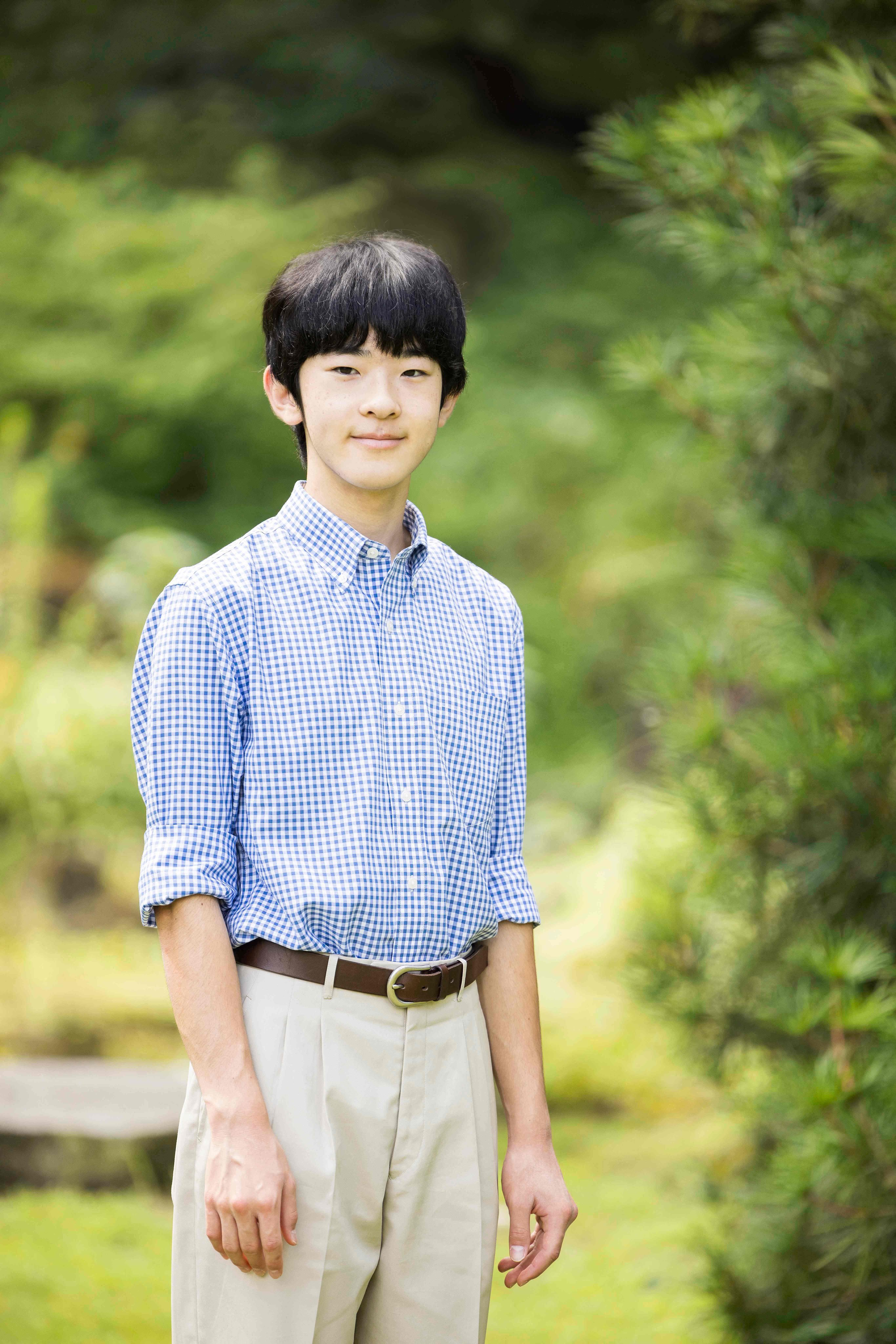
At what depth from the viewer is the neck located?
3.82 ft

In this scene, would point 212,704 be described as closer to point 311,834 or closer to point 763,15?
point 311,834

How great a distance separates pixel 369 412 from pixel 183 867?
17.0 inches

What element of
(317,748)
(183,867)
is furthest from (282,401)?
(183,867)

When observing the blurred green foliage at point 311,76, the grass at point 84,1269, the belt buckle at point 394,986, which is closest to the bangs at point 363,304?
the belt buckle at point 394,986

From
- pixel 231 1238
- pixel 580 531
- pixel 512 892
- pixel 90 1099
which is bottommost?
pixel 90 1099

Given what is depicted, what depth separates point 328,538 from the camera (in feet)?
3.77

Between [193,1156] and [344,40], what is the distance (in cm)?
504

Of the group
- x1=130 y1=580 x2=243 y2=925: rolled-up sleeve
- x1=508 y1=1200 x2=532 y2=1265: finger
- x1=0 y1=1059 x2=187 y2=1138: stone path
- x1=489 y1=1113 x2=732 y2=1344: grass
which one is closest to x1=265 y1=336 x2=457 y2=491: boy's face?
x1=130 y1=580 x2=243 y2=925: rolled-up sleeve

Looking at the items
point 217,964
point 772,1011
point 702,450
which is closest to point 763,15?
point 702,450

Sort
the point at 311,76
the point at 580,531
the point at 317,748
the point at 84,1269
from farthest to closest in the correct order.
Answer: the point at 311,76
the point at 580,531
the point at 84,1269
the point at 317,748

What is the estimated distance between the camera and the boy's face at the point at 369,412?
111cm

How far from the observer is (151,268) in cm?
428

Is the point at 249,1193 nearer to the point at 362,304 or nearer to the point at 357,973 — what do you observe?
the point at 357,973

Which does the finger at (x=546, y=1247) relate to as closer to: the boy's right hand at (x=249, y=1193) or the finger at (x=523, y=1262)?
the finger at (x=523, y=1262)
